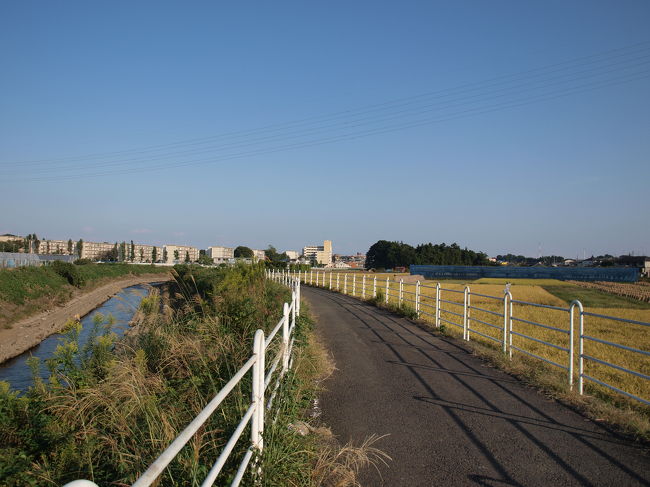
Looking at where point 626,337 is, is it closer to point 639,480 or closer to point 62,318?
point 639,480

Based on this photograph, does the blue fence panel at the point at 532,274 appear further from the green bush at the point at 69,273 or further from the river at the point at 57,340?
the river at the point at 57,340

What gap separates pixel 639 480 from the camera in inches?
179

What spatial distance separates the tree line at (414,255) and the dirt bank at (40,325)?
3817 inches

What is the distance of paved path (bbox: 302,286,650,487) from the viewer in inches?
187

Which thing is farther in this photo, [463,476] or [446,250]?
[446,250]

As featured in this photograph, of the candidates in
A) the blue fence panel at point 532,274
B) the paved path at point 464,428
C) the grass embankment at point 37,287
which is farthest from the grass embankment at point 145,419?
the blue fence panel at point 532,274

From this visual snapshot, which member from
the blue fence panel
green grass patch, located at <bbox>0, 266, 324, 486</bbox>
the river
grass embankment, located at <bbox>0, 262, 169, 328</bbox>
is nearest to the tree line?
the blue fence panel

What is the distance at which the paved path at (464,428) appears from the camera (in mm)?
4758

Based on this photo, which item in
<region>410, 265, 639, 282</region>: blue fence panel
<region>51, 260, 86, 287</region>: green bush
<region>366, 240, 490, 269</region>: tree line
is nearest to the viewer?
<region>51, 260, 86, 287</region>: green bush

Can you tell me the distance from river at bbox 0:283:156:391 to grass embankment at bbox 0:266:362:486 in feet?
5.29

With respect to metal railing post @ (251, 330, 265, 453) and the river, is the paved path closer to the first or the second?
metal railing post @ (251, 330, 265, 453)

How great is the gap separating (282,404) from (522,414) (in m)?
3.28

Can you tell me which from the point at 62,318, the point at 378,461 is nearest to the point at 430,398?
the point at 378,461

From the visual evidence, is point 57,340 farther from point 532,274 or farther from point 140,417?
point 532,274
